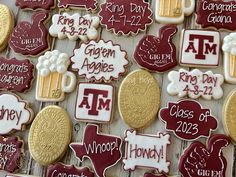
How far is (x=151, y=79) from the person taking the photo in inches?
31.1

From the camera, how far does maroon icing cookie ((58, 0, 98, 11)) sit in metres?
0.87

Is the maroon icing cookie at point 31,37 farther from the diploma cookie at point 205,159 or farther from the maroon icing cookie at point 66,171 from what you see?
the diploma cookie at point 205,159

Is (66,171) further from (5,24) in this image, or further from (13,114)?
(5,24)

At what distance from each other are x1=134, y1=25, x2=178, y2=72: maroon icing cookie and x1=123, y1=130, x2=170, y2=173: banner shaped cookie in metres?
0.16

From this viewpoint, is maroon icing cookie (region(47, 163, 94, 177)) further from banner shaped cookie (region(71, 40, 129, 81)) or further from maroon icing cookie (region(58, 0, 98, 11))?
maroon icing cookie (region(58, 0, 98, 11))

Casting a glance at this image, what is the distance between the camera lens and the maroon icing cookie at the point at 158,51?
80cm

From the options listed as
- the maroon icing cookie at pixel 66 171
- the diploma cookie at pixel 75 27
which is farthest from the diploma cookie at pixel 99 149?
the diploma cookie at pixel 75 27

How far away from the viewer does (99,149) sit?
0.75 metres

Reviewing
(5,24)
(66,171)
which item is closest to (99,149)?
(66,171)

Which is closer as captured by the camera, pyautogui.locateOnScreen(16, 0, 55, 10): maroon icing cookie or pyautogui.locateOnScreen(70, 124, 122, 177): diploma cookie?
pyautogui.locateOnScreen(70, 124, 122, 177): diploma cookie

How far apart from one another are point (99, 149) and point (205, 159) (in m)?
0.23

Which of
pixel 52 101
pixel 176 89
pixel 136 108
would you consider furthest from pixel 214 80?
pixel 52 101

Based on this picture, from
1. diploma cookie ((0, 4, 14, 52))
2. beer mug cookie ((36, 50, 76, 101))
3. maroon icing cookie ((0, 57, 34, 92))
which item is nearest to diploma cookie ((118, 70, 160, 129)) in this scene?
beer mug cookie ((36, 50, 76, 101))

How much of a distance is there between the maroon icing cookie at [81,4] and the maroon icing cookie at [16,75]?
181 mm
